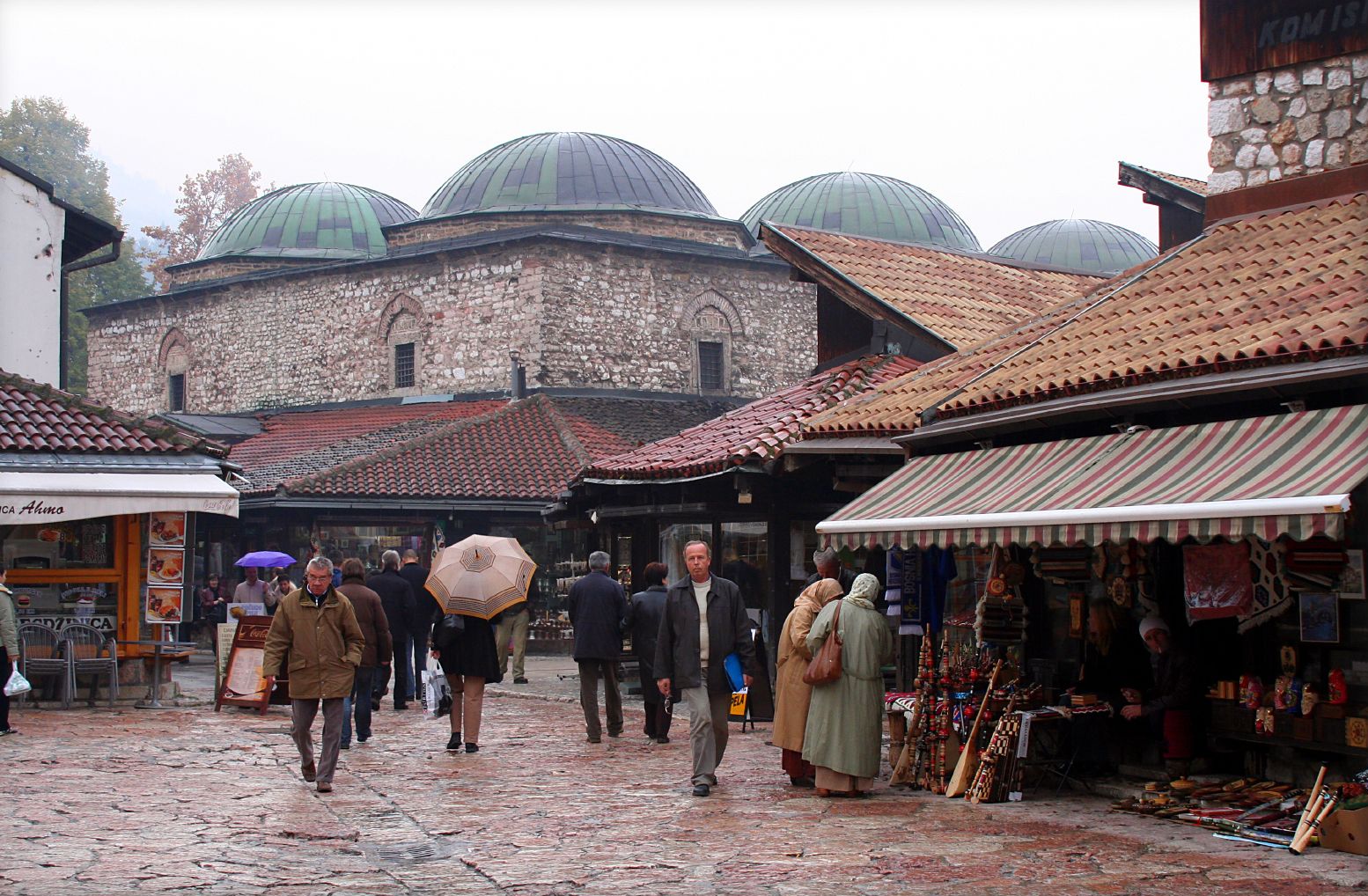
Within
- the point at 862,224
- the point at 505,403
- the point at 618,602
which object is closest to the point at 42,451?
the point at 618,602

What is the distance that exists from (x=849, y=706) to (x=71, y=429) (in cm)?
1029

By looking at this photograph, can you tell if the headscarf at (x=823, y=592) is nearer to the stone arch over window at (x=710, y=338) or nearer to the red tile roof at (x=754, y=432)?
the red tile roof at (x=754, y=432)

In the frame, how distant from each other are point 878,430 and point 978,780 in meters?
3.92

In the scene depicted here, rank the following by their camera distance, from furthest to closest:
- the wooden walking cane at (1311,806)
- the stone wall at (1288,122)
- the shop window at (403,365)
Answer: the shop window at (403,365) < the stone wall at (1288,122) < the wooden walking cane at (1311,806)

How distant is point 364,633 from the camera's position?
12.6 meters

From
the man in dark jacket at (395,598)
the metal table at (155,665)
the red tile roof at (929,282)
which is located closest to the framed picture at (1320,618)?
the red tile roof at (929,282)

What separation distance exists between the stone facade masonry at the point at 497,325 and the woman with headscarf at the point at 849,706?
2092cm

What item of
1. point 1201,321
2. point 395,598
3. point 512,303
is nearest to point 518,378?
point 512,303

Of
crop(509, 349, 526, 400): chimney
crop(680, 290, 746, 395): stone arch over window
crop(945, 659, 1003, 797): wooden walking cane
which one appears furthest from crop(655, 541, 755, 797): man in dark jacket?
crop(680, 290, 746, 395): stone arch over window

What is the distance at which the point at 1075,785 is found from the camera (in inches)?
406

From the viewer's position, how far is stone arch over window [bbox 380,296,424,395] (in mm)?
32438

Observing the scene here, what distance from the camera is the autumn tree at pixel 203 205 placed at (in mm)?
58125

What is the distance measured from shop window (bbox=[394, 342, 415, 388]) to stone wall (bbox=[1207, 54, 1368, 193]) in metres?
22.7

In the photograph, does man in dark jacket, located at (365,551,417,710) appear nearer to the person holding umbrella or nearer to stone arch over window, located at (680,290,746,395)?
the person holding umbrella
